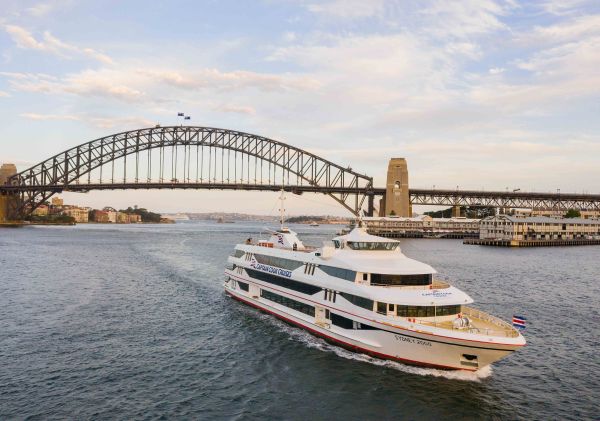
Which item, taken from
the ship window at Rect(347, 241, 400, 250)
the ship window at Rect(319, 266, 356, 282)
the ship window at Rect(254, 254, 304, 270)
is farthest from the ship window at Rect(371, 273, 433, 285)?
the ship window at Rect(254, 254, 304, 270)

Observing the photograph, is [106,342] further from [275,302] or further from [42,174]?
[42,174]

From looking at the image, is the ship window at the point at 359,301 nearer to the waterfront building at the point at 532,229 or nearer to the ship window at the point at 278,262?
the ship window at the point at 278,262

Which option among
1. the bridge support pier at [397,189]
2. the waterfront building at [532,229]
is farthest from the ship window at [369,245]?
the bridge support pier at [397,189]

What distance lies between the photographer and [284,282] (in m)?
29.5

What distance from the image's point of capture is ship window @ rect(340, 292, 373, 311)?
22.2 meters

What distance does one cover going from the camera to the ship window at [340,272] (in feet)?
78.2

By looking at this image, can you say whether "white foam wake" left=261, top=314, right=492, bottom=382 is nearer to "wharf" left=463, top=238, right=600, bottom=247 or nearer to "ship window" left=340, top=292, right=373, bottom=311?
"ship window" left=340, top=292, right=373, bottom=311

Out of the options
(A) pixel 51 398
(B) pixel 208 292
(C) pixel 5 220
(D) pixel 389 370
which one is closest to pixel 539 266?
(B) pixel 208 292

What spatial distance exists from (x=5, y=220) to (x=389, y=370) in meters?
167

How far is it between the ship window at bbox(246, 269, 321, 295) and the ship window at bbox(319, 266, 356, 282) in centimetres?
112

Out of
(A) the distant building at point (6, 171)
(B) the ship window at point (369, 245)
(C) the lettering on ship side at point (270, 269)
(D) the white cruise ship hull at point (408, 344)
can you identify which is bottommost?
(D) the white cruise ship hull at point (408, 344)

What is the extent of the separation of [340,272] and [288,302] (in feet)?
18.8

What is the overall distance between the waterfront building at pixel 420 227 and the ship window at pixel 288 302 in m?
105

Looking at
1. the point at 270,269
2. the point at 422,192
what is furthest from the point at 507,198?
the point at 270,269
